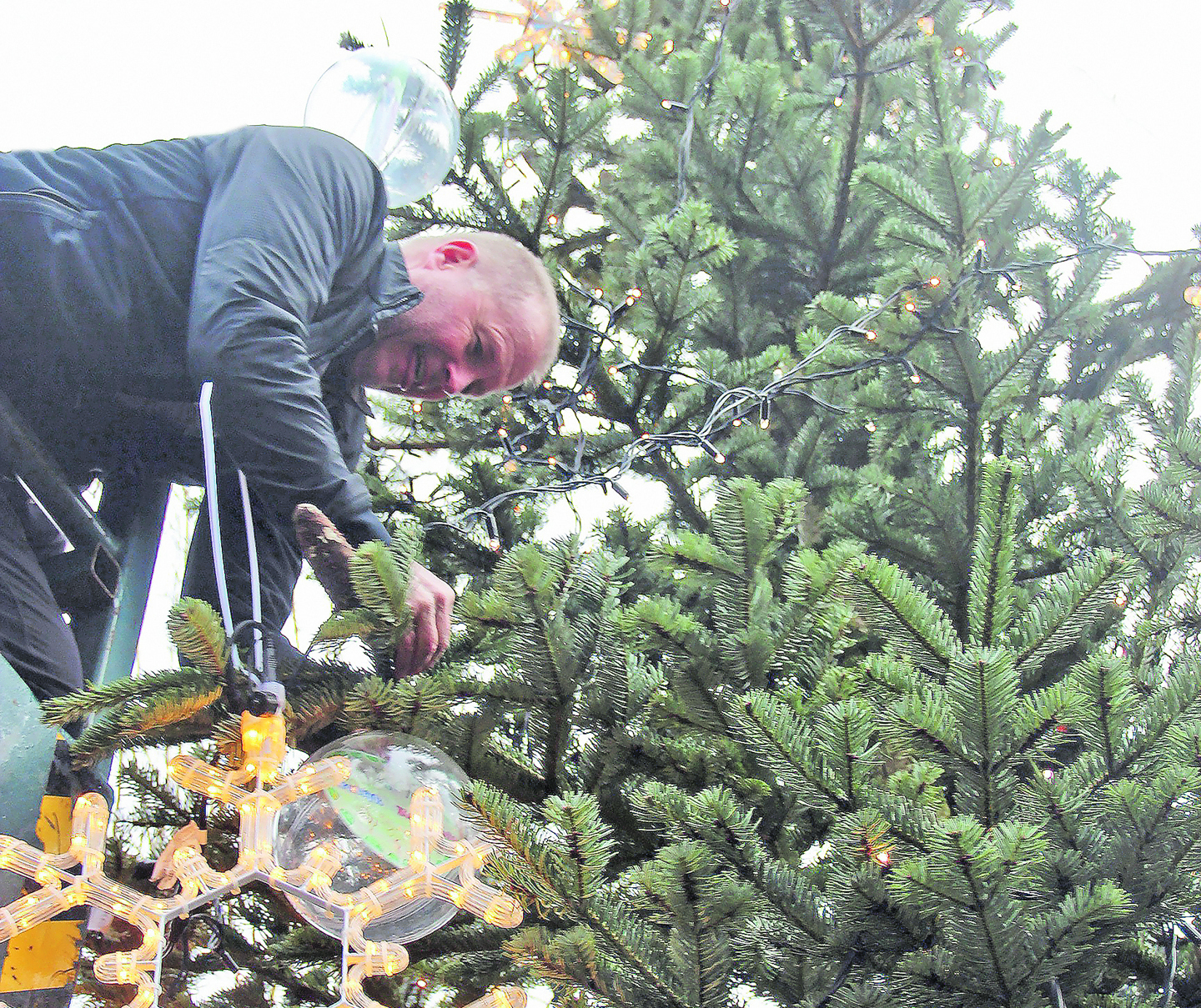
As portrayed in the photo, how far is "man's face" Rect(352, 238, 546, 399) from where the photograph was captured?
1885 millimetres

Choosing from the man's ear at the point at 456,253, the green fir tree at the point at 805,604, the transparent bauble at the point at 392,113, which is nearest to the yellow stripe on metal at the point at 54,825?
the green fir tree at the point at 805,604

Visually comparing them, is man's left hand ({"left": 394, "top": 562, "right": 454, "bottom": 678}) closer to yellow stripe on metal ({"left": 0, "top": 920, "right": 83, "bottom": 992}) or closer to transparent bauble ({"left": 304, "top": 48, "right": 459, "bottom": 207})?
yellow stripe on metal ({"left": 0, "top": 920, "right": 83, "bottom": 992})

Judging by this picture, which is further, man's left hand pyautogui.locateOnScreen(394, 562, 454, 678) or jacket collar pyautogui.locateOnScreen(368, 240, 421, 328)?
jacket collar pyautogui.locateOnScreen(368, 240, 421, 328)

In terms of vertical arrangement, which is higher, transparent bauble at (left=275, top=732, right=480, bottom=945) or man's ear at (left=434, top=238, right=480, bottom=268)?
man's ear at (left=434, top=238, right=480, bottom=268)

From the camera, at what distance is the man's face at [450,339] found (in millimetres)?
1885

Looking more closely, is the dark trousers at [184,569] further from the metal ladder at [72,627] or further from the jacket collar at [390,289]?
the jacket collar at [390,289]

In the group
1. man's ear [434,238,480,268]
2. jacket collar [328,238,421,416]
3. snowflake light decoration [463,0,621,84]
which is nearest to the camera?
jacket collar [328,238,421,416]

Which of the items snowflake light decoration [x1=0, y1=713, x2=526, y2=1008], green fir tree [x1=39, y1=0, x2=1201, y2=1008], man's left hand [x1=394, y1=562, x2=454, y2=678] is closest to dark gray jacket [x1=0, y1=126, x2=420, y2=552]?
man's left hand [x1=394, y1=562, x2=454, y2=678]

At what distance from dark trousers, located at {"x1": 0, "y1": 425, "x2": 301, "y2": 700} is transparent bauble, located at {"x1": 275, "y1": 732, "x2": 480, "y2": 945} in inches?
17.1

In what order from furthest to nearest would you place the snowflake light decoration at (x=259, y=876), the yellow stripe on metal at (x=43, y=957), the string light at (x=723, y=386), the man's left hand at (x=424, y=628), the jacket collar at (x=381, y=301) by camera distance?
the string light at (x=723, y=386)
the jacket collar at (x=381, y=301)
the man's left hand at (x=424, y=628)
the yellow stripe on metal at (x=43, y=957)
the snowflake light decoration at (x=259, y=876)

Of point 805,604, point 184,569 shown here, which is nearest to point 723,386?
point 805,604

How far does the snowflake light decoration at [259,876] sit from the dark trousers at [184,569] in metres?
0.41

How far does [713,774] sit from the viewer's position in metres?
1.55

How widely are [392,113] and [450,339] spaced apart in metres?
0.60
